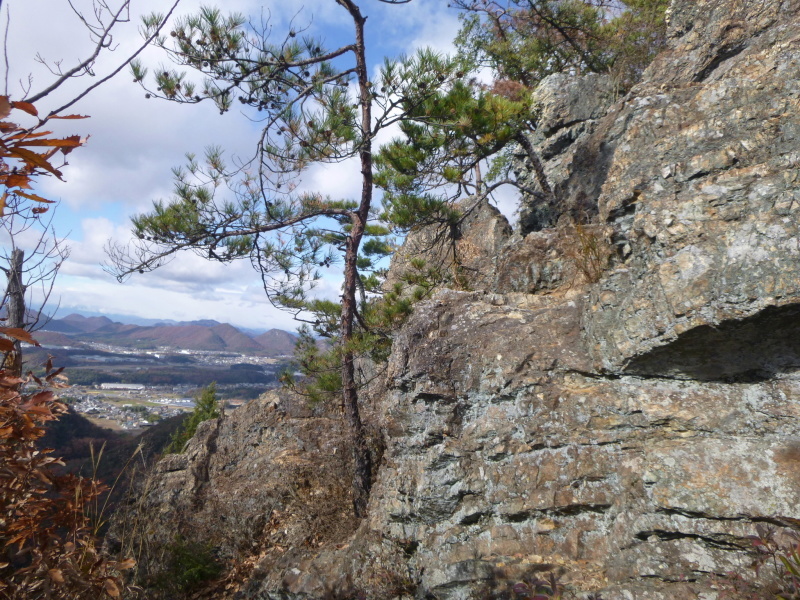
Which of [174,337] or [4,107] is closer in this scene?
[4,107]

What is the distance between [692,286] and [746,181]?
79cm

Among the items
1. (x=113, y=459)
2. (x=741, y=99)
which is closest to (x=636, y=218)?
(x=741, y=99)

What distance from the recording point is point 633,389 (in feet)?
10.5

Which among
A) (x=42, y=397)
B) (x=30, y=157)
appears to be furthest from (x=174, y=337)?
(x=30, y=157)

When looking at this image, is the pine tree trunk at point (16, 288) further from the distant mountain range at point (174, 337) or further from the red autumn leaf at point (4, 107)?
the distant mountain range at point (174, 337)

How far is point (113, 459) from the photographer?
17344mm

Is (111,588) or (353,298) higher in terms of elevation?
(353,298)

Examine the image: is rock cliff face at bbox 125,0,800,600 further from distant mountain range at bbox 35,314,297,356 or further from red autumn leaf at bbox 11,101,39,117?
distant mountain range at bbox 35,314,297,356

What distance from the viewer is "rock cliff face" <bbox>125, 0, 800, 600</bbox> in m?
2.67

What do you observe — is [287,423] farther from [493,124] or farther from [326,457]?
[493,124]

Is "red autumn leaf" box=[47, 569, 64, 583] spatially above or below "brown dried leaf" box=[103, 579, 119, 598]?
above

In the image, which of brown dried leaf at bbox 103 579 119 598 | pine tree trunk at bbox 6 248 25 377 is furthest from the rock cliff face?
pine tree trunk at bbox 6 248 25 377

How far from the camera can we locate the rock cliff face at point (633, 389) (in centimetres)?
267

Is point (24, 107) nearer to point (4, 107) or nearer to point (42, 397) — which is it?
point (4, 107)
